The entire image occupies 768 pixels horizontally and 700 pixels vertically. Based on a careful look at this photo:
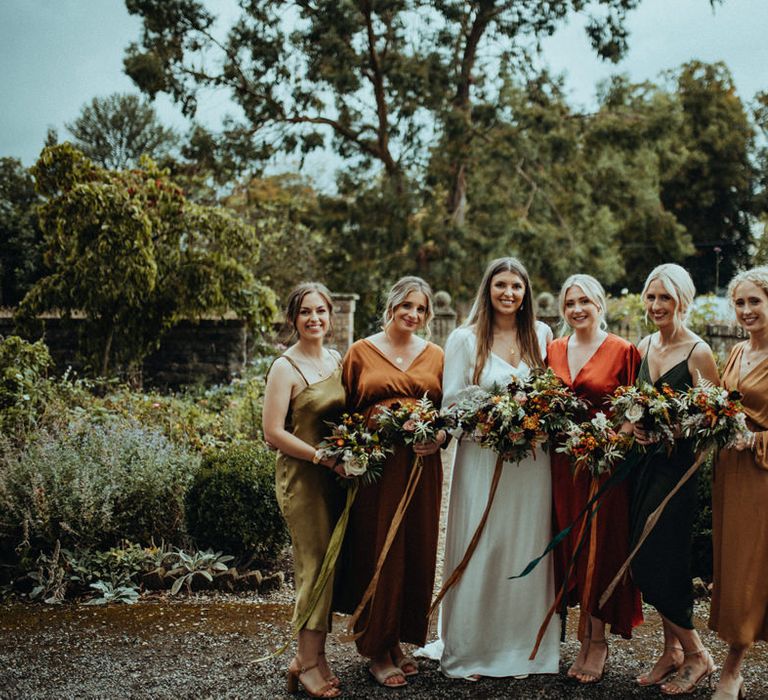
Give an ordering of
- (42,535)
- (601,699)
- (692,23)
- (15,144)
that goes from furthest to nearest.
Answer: (15,144) → (692,23) → (42,535) → (601,699)

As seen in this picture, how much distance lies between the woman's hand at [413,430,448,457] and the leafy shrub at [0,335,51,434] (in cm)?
409

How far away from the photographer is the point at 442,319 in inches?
573

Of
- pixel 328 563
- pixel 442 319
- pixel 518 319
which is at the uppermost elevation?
pixel 442 319

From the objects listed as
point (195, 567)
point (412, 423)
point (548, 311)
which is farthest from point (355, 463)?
point (548, 311)

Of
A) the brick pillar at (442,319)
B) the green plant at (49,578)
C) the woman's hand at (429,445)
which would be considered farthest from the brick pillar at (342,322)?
the woman's hand at (429,445)

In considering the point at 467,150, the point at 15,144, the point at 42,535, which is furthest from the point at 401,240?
the point at 15,144

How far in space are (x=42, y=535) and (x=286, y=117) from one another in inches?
458

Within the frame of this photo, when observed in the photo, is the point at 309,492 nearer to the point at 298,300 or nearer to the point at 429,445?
the point at 429,445

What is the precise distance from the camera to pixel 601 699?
3406 millimetres

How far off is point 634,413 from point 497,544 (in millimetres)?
971

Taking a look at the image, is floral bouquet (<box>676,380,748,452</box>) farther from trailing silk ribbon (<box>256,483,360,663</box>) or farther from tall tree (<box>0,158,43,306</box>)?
tall tree (<box>0,158,43,306</box>)

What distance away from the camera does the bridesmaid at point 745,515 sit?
331cm

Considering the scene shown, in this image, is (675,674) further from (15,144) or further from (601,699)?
(15,144)

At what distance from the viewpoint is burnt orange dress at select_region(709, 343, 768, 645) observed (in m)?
3.31
